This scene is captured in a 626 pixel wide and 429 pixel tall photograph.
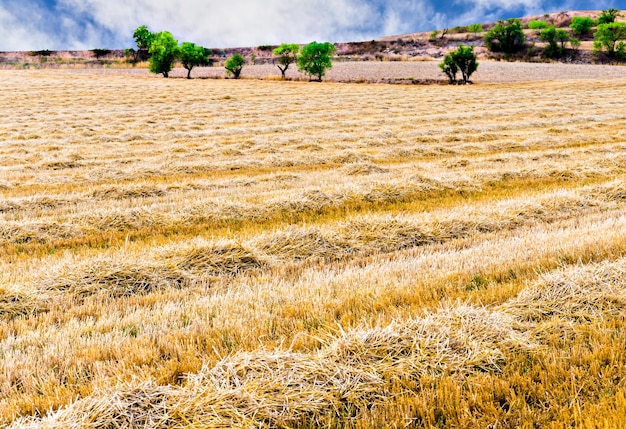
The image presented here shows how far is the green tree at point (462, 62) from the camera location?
51719 millimetres

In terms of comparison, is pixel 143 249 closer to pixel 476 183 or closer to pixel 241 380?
pixel 241 380

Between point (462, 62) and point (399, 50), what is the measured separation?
83.1m

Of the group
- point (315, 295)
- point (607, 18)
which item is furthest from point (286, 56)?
point (607, 18)

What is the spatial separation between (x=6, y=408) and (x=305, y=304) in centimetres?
232

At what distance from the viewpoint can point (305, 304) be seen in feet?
13.6

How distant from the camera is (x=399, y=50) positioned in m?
129

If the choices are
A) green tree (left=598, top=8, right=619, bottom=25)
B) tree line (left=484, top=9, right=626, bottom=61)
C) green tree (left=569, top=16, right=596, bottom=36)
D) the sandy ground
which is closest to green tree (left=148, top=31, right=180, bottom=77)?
the sandy ground

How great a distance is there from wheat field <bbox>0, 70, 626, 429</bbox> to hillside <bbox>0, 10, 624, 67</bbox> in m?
80.2

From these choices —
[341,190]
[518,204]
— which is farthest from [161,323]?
[518,204]

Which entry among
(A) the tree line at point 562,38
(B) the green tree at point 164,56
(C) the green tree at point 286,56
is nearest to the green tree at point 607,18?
(A) the tree line at point 562,38

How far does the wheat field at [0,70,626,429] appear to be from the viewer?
9.02 feet

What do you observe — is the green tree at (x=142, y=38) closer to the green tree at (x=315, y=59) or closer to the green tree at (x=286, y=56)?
the green tree at (x=286, y=56)

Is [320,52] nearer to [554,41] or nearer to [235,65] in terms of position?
[235,65]

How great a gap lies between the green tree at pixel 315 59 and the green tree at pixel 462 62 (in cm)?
1675
